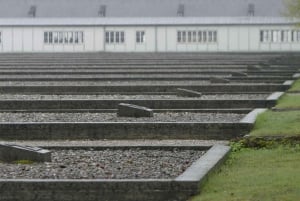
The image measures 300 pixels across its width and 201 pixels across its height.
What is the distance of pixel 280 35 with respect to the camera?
76.6m

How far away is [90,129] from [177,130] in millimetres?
1508

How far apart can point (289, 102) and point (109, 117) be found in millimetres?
5033

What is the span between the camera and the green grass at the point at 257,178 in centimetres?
1005

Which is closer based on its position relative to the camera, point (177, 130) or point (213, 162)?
point (213, 162)

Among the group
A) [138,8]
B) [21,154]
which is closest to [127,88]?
[21,154]

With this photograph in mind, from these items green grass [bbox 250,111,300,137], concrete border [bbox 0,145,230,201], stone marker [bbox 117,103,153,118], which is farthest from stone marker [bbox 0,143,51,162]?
stone marker [bbox 117,103,153,118]

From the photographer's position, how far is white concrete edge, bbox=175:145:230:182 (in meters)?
10.9

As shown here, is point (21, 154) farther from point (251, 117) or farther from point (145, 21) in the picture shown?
point (145, 21)

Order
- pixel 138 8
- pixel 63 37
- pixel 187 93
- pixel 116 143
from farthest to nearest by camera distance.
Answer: pixel 138 8, pixel 63 37, pixel 187 93, pixel 116 143

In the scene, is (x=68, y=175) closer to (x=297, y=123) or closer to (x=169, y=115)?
(x=297, y=123)

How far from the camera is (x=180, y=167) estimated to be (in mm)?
12570

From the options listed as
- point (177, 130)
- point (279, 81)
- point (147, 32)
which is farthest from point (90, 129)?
point (147, 32)

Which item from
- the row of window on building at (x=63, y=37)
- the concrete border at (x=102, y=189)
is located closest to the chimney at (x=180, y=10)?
the row of window on building at (x=63, y=37)

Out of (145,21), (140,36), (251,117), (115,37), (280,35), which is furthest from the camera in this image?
(115,37)
